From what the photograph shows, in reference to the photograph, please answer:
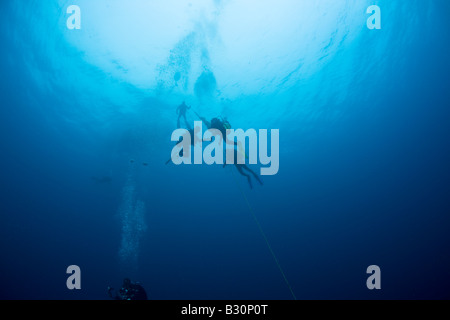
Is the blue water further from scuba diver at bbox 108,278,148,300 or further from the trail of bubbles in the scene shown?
scuba diver at bbox 108,278,148,300

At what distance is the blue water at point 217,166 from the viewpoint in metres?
15.1

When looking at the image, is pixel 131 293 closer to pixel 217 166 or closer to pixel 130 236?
pixel 130 236

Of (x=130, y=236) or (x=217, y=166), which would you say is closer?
(x=130, y=236)

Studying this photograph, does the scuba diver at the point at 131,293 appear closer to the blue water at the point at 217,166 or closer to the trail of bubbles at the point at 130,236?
the trail of bubbles at the point at 130,236

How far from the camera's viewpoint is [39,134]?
2228 cm

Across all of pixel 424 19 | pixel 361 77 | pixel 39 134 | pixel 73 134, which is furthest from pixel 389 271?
pixel 39 134

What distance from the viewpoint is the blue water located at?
15.1 meters

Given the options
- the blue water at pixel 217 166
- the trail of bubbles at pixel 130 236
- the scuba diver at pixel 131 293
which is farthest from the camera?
the trail of bubbles at pixel 130 236

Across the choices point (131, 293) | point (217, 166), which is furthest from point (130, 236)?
point (217, 166)

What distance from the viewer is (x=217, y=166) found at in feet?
103

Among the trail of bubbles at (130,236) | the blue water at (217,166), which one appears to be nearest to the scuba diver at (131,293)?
the trail of bubbles at (130,236)

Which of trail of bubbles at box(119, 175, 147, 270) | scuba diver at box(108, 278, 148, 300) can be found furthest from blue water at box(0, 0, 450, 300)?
scuba diver at box(108, 278, 148, 300)

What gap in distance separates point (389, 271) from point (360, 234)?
22.9ft
